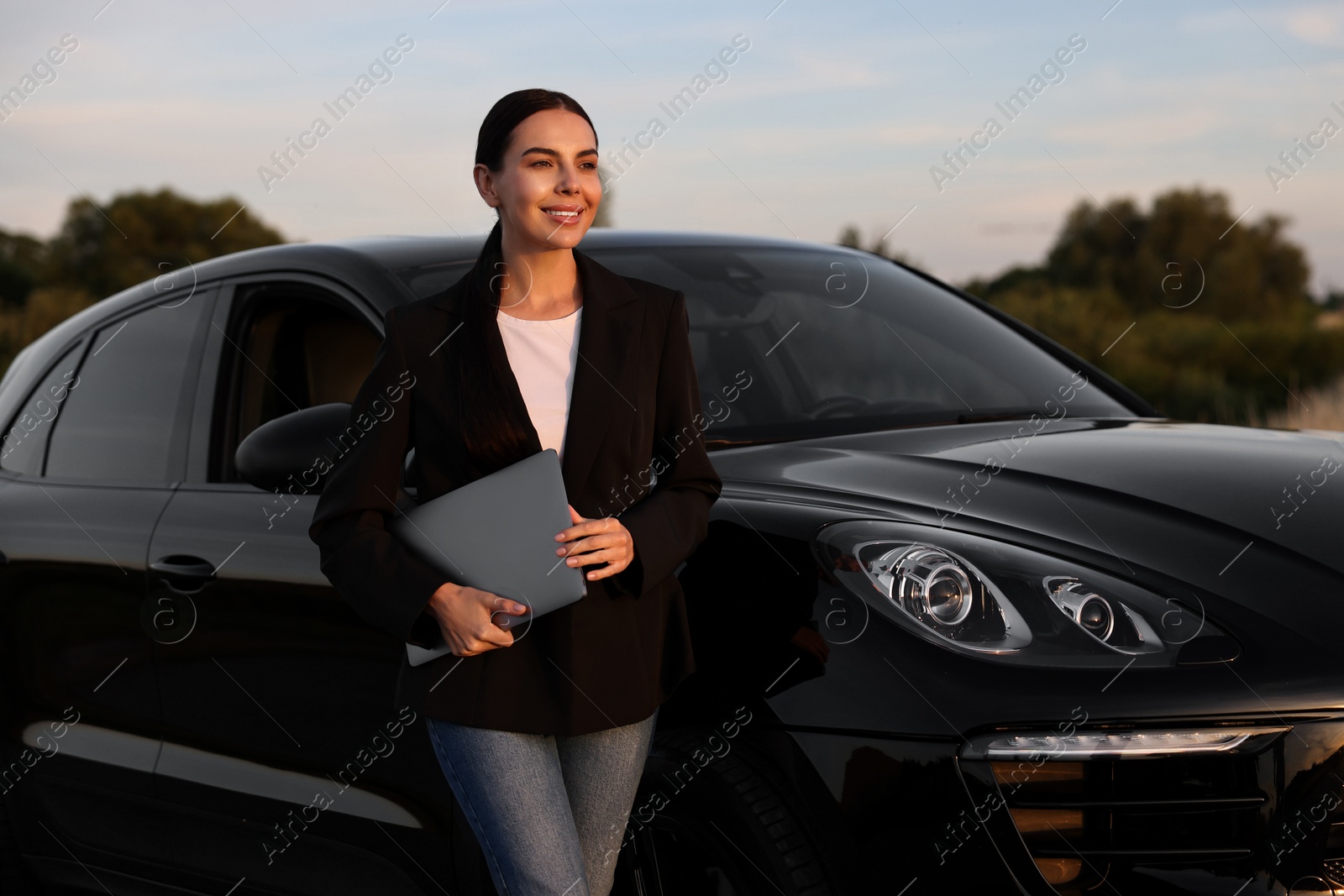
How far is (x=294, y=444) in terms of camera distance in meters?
2.77

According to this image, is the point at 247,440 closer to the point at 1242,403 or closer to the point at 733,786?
the point at 733,786

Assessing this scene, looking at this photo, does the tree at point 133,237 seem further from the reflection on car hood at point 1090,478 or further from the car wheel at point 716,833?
the car wheel at point 716,833

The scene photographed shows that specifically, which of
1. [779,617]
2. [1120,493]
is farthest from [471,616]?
[1120,493]

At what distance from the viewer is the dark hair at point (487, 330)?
2244 millimetres

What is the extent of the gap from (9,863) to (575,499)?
2.77 m

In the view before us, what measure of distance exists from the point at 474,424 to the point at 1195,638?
1090mm

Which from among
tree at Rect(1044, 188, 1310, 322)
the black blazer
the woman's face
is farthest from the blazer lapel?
tree at Rect(1044, 188, 1310, 322)

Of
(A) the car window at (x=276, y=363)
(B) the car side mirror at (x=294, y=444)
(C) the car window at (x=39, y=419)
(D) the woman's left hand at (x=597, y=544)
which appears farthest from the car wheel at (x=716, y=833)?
(C) the car window at (x=39, y=419)

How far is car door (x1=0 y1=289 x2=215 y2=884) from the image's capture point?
3.69 meters

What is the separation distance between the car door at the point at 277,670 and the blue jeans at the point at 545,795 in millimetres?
580

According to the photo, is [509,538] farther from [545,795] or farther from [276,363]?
[276,363]

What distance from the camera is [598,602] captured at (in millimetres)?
2254

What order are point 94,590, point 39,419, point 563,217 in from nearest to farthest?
point 563,217, point 94,590, point 39,419

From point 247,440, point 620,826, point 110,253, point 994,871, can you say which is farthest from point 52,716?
point 110,253
